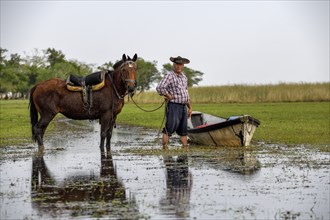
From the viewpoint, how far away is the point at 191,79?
481 ft

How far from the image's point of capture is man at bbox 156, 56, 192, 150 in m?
15.5

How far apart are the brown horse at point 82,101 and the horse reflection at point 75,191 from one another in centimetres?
373

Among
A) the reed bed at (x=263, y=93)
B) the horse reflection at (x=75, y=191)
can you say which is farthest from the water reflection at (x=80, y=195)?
the reed bed at (x=263, y=93)

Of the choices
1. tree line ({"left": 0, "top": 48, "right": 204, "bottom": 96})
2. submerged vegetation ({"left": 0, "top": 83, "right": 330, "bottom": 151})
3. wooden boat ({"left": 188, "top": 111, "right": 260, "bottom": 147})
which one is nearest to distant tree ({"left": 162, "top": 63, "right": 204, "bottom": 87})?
tree line ({"left": 0, "top": 48, "right": 204, "bottom": 96})

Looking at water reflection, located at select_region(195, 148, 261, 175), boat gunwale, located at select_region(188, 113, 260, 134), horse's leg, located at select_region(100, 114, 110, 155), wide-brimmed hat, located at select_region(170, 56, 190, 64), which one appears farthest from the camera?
boat gunwale, located at select_region(188, 113, 260, 134)

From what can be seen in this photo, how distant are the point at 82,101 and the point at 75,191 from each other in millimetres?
6552

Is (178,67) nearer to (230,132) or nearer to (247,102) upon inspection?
(230,132)

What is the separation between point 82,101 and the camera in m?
15.9

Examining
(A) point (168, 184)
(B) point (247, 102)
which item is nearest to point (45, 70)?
(B) point (247, 102)

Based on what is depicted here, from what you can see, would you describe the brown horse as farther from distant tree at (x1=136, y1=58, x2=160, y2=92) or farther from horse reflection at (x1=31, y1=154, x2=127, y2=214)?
distant tree at (x1=136, y1=58, x2=160, y2=92)

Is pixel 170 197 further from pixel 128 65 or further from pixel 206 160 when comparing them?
pixel 128 65

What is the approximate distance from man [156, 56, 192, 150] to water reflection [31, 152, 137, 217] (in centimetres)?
380

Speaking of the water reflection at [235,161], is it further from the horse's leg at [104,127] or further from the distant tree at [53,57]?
the distant tree at [53,57]

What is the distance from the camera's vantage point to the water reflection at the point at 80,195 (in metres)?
8.05
